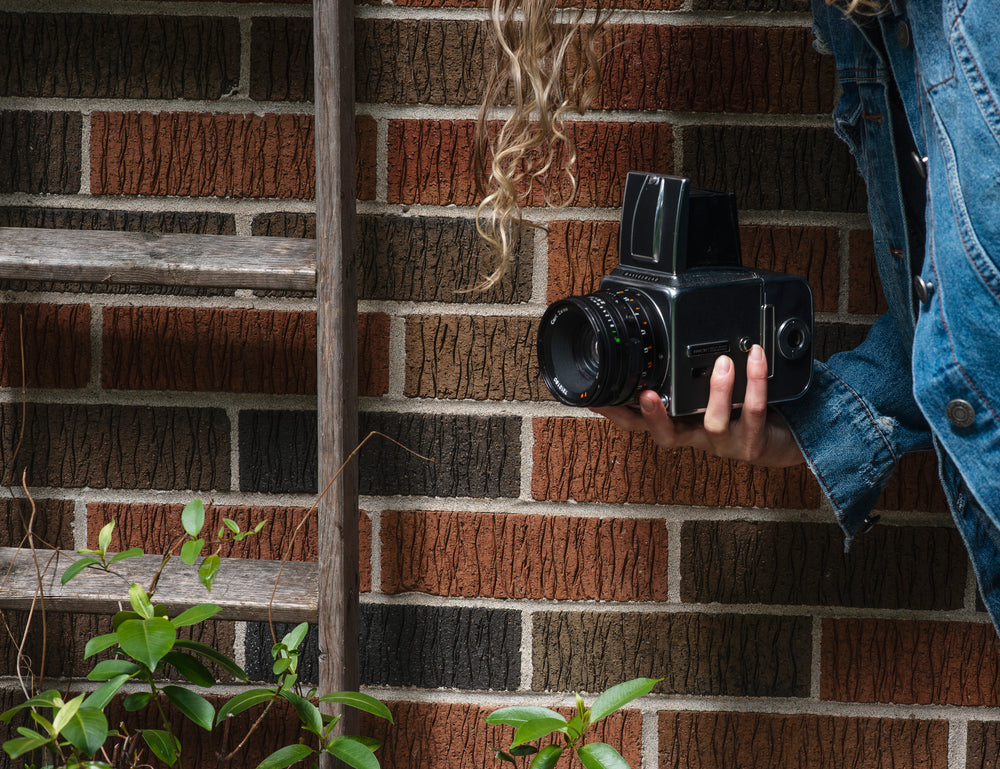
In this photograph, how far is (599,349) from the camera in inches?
28.3

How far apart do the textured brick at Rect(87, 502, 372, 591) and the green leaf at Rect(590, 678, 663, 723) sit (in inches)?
12.8

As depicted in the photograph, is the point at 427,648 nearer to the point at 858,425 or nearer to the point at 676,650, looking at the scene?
the point at 676,650

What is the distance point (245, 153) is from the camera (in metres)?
0.93

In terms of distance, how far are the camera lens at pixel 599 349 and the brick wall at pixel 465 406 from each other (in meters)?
0.16

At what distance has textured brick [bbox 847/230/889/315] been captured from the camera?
924 millimetres

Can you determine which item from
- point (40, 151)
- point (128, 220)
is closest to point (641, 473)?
point (128, 220)

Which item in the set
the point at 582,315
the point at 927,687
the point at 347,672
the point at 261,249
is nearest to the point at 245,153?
the point at 261,249

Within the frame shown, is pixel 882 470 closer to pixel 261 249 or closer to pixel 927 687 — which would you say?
pixel 927 687

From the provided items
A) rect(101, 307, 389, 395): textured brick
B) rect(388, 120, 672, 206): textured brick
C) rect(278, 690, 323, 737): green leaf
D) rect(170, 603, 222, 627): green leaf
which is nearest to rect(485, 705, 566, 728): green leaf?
rect(278, 690, 323, 737): green leaf

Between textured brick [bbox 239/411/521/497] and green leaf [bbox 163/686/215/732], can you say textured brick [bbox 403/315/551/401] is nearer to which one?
textured brick [bbox 239/411/521/497]

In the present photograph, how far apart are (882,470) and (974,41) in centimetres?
37

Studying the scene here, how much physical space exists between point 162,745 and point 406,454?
37 cm

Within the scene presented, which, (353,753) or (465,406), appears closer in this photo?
(353,753)

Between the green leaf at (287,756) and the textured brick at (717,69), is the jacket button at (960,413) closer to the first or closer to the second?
the textured brick at (717,69)
